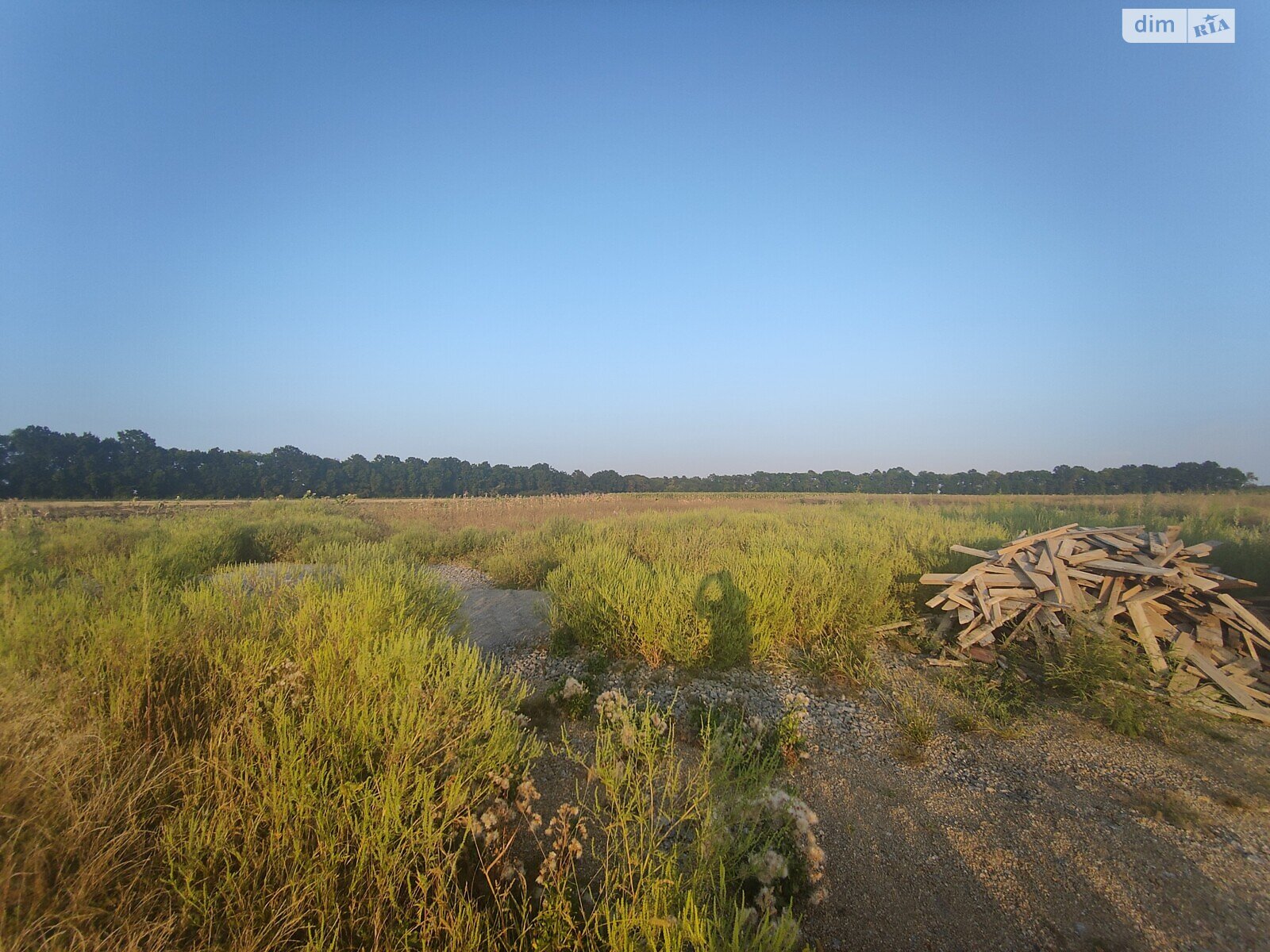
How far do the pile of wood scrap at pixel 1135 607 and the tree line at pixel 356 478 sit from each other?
20.8 meters

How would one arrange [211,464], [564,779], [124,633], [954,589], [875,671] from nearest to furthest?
[124,633], [564,779], [875,671], [954,589], [211,464]

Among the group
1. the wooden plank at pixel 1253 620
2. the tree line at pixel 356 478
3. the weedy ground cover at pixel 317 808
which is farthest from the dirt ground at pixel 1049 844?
the tree line at pixel 356 478

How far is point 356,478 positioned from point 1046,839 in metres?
64.6

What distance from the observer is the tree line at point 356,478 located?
3456 cm

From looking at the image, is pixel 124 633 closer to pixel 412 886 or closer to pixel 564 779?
pixel 412 886

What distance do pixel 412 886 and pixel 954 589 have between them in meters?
6.57

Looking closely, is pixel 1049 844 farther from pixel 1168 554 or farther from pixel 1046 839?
pixel 1168 554

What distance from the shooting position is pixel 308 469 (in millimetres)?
54219

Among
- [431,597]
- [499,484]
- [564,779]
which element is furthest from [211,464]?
[564,779]

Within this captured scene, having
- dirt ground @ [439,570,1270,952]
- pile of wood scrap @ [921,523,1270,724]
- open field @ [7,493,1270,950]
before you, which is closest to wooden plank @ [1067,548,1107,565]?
pile of wood scrap @ [921,523,1270,724]

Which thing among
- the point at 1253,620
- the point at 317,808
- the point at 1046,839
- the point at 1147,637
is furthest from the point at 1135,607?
the point at 317,808

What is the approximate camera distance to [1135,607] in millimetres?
5594

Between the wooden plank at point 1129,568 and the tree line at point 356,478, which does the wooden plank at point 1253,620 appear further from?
the tree line at point 356,478

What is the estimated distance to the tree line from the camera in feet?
113
